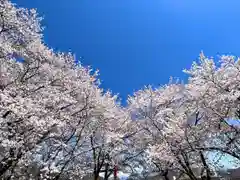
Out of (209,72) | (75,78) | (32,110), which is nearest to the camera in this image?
(32,110)

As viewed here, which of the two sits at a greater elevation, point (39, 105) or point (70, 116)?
point (70, 116)

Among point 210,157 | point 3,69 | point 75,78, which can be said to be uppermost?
point 75,78

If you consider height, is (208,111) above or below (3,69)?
below

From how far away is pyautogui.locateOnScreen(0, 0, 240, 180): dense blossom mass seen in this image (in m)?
11.6

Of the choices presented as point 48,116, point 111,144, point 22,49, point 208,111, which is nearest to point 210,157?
point 208,111

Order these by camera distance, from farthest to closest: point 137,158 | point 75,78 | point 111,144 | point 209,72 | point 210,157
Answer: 1. point 137,158
2. point 111,144
3. point 75,78
4. point 210,157
5. point 209,72

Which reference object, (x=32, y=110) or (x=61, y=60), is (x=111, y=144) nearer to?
(x=61, y=60)

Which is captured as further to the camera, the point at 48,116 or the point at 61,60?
the point at 61,60

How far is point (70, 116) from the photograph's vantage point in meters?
16.0

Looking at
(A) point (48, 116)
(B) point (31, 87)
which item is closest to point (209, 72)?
(A) point (48, 116)

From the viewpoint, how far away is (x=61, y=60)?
17906 millimetres

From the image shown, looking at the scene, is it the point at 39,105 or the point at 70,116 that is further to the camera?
the point at 70,116

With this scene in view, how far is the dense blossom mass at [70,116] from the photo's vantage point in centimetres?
1157

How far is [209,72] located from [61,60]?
9.16 m
